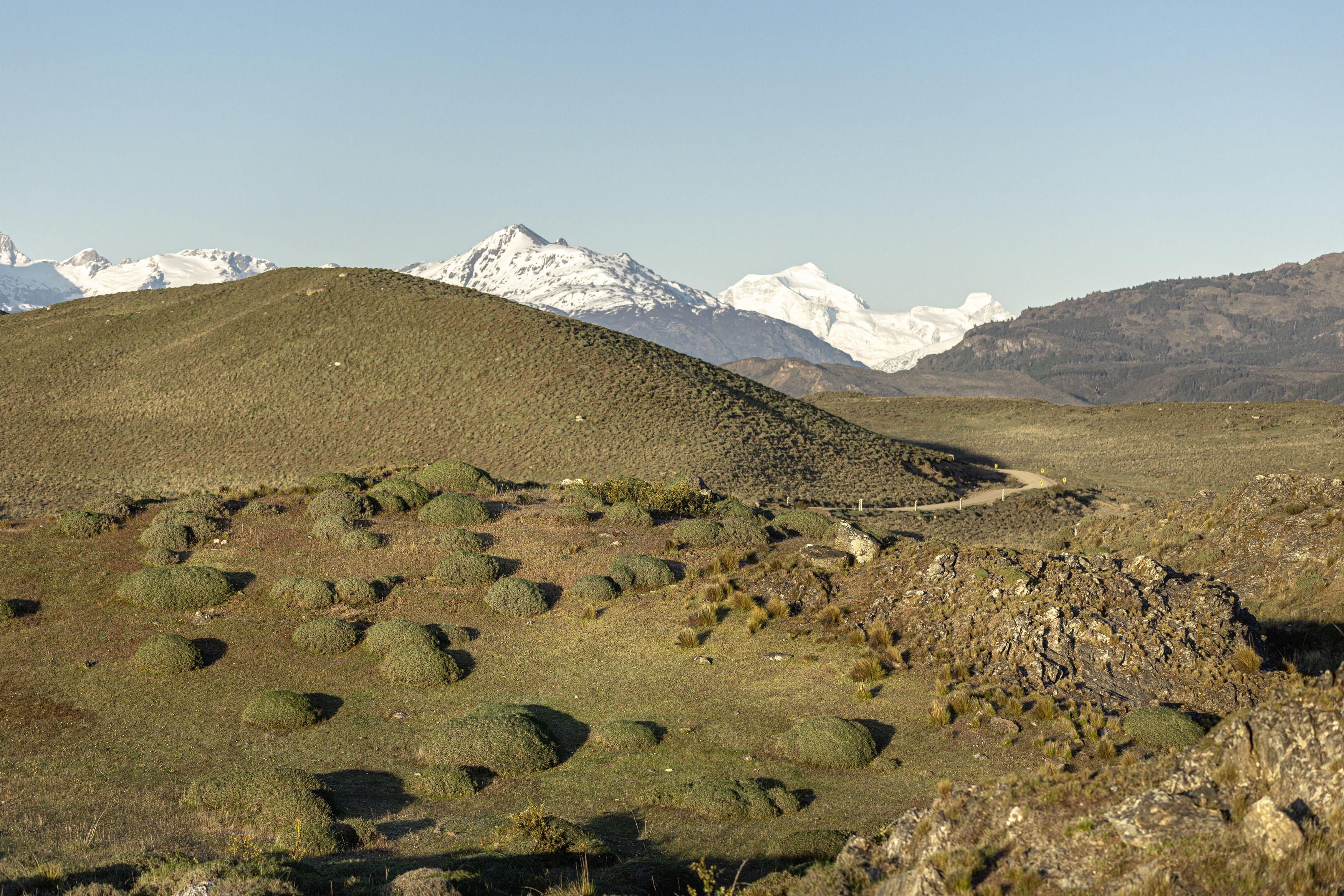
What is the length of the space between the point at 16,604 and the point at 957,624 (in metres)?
24.9

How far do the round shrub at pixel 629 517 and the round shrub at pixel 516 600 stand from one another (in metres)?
8.30

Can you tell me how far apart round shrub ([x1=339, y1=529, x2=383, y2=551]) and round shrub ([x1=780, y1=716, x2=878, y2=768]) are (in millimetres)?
17064

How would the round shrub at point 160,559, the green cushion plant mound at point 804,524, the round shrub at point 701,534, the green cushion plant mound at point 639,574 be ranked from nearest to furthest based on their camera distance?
the green cushion plant mound at point 639,574 → the round shrub at point 160,559 → the round shrub at point 701,534 → the green cushion plant mound at point 804,524

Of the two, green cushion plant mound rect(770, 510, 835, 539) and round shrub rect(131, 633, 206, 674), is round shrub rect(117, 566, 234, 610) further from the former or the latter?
green cushion plant mound rect(770, 510, 835, 539)

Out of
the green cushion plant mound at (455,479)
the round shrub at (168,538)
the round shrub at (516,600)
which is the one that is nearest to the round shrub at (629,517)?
the green cushion plant mound at (455,479)

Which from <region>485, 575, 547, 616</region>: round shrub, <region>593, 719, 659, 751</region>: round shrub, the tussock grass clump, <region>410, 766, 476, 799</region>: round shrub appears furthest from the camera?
<region>485, 575, 547, 616</region>: round shrub

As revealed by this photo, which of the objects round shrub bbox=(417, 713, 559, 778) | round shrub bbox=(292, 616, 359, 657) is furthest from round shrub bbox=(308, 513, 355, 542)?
round shrub bbox=(417, 713, 559, 778)

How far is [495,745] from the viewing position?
1664 cm

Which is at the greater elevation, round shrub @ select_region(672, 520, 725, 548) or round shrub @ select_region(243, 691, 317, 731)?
round shrub @ select_region(672, 520, 725, 548)

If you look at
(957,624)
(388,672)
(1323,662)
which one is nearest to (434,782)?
A: (388,672)

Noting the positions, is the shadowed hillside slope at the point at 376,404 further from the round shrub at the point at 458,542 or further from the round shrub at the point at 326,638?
the round shrub at the point at 326,638

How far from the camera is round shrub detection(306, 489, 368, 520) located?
31312 millimetres

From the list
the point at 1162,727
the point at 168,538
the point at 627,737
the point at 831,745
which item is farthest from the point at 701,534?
the point at 168,538

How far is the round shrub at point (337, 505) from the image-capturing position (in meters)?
31.3
